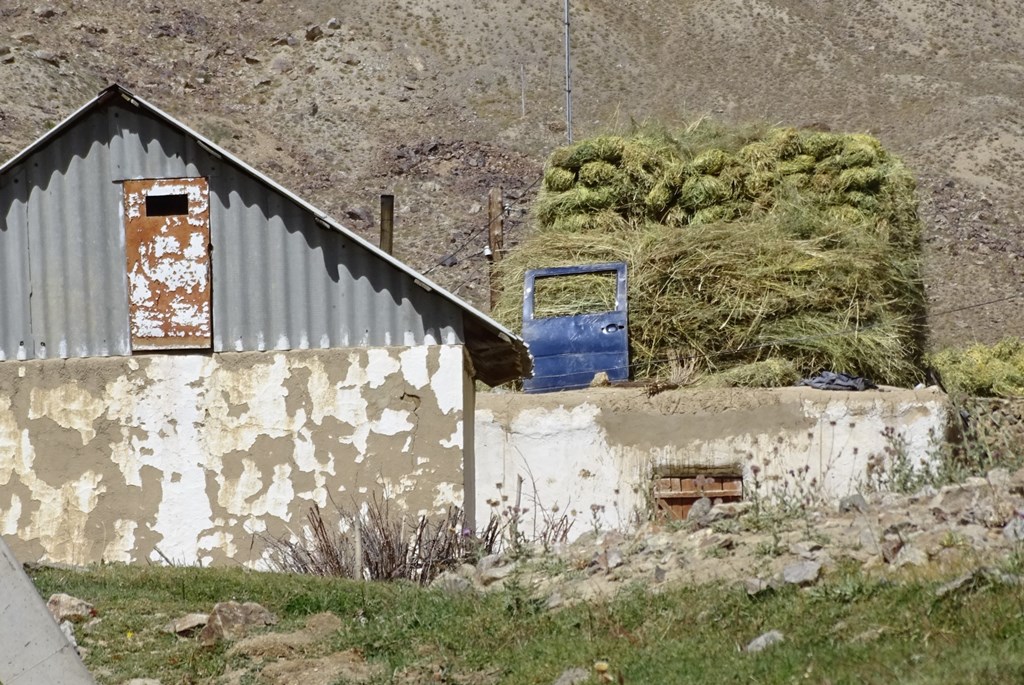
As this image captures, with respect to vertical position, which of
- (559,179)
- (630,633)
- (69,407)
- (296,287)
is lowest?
(630,633)

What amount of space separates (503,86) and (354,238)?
47.4m

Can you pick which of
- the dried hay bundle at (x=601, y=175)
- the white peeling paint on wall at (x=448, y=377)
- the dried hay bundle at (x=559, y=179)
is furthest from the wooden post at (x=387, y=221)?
the white peeling paint on wall at (x=448, y=377)

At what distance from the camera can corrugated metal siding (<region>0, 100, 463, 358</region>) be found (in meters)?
13.5

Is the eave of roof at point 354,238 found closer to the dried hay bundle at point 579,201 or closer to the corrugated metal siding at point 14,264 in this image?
the corrugated metal siding at point 14,264

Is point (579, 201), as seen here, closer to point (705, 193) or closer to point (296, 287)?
point (705, 193)

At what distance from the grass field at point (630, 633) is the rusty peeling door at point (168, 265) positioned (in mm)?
3622

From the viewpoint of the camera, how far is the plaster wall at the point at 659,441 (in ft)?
50.1

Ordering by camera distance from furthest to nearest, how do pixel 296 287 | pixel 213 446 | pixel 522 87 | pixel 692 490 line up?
pixel 522 87, pixel 692 490, pixel 296 287, pixel 213 446

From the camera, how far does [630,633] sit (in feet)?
26.8

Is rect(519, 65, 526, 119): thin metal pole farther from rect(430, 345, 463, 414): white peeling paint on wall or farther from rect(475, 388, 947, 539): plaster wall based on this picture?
rect(430, 345, 463, 414): white peeling paint on wall

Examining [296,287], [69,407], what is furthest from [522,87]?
[69,407]

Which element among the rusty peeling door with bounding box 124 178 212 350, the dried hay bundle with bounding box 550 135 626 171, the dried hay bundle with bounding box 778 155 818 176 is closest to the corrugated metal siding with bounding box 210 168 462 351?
the rusty peeling door with bounding box 124 178 212 350

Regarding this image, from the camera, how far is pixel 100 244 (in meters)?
13.9

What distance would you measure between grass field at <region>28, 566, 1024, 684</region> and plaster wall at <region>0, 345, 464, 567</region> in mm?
2790
